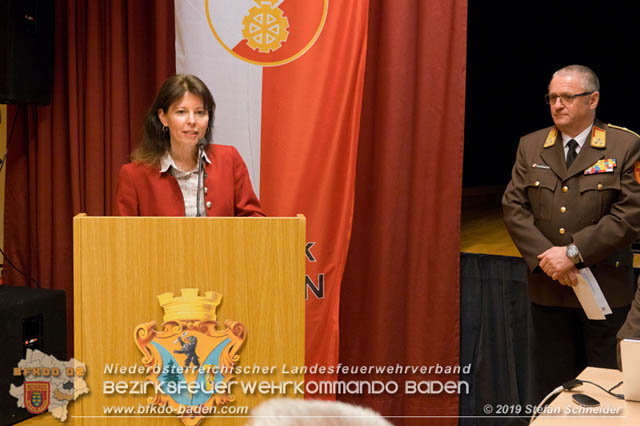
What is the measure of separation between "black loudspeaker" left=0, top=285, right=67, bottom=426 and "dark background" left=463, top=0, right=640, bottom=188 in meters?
3.61

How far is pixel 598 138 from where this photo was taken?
115 inches

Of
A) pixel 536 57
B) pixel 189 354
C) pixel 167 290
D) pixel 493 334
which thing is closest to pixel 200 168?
pixel 167 290

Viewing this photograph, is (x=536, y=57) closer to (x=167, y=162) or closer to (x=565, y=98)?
(x=565, y=98)

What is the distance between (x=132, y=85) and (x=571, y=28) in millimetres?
3233

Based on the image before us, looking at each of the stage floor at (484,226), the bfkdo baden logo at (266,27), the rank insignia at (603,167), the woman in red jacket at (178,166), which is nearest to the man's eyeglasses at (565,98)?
the rank insignia at (603,167)

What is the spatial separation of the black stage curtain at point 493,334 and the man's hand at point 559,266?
0.43 m

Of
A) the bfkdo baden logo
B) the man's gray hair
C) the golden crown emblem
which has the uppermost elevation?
the bfkdo baden logo

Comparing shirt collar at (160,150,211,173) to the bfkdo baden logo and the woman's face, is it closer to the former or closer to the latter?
the woman's face

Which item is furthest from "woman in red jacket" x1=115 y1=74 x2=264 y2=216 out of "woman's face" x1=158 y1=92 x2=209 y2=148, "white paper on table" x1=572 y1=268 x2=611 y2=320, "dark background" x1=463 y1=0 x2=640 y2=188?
"dark background" x1=463 y1=0 x2=640 y2=188

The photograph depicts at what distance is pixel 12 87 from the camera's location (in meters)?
3.49

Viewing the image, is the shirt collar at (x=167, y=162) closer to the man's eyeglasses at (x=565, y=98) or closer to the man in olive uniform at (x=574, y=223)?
the man in olive uniform at (x=574, y=223)

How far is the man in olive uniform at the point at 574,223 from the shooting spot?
2818 mm

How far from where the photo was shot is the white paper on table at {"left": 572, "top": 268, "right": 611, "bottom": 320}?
2.81 m

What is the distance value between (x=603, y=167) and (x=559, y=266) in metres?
0.48
